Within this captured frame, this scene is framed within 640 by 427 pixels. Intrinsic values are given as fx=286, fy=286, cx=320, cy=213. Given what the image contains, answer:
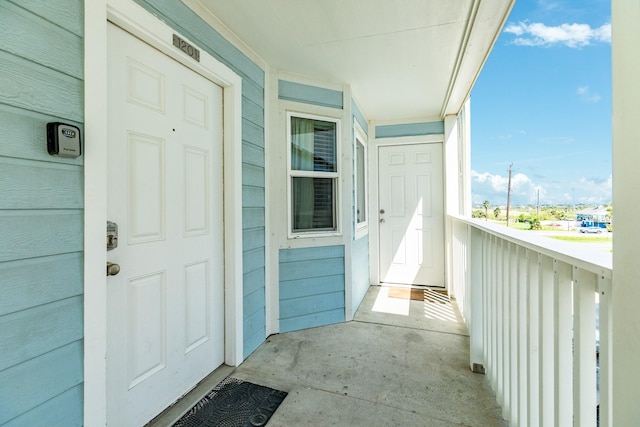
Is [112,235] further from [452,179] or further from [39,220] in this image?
[452,179]

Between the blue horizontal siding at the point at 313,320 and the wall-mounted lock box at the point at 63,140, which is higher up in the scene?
the wall-mounted lock box at the point at 63,140

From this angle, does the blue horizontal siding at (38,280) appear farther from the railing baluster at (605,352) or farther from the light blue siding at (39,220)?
the railing baluster at (605,352)

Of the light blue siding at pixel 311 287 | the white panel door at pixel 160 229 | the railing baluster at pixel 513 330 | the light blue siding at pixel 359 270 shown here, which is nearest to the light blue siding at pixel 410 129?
the light blue siding at pixel 359 270

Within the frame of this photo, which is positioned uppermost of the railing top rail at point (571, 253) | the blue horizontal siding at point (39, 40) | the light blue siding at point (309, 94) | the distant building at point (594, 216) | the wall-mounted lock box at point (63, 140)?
the light blue siding at point (309, 94)

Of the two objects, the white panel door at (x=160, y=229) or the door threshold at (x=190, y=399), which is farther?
the door threshold at (x=190, y=399)

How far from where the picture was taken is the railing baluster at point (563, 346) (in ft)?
3.06

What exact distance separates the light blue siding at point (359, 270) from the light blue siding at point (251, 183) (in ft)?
3.54

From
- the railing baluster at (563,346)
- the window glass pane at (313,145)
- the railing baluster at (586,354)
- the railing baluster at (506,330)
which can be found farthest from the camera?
the window glass pane at (313,145)

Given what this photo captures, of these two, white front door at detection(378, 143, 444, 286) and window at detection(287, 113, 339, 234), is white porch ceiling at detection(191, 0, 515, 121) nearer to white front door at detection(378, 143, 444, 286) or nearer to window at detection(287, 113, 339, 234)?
window at detection(287, 113, 339, 234)

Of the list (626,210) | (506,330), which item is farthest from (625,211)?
(506,330)

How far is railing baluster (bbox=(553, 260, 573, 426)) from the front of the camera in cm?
93

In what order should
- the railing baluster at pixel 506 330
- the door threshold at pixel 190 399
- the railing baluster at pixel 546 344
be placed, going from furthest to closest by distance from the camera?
1. the door threshold at pixel 190 399
2. the railing baluster at pixel 506 330
3. the railing baluster at pixel 546 344

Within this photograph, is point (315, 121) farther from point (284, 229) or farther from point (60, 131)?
point (60, 131)

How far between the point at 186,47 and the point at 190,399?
208 centimetres
